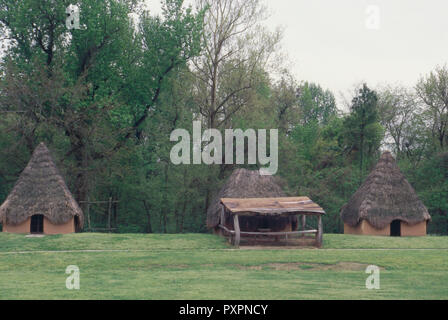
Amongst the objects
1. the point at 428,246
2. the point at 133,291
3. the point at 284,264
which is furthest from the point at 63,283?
the point at 428,246

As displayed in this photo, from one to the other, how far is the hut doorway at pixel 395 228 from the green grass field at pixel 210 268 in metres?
3.89

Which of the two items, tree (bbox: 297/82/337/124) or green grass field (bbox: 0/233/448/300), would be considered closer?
green grass field (bbox: 0/233/448/300)

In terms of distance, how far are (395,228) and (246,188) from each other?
30.7 ft

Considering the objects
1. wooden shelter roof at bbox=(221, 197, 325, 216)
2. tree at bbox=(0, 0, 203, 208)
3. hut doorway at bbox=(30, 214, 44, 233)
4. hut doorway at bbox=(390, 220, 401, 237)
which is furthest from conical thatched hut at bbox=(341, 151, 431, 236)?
hut doorway at bbox=(30, 214, 44, 233)

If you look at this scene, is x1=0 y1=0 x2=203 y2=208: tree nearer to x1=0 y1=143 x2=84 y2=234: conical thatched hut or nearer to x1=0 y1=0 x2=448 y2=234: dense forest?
x1=0 y1=0 x2=448 y2=234: dense forest

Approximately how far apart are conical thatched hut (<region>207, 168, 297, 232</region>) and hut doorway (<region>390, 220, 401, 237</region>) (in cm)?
584

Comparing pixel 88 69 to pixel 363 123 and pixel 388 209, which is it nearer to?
pixel 388 209

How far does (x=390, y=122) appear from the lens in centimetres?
5678

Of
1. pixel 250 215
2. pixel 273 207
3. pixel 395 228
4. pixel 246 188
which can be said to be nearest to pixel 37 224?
pixel 250 215

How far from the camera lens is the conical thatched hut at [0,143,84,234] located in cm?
3033

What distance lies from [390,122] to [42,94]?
34044mm

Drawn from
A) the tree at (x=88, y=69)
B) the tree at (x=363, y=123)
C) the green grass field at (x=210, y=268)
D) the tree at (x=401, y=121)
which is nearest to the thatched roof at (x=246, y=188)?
the green grass field at (x=210, y=268)

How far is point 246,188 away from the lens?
3450 centimetres

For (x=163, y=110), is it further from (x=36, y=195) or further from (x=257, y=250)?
(x=257, y=250)
